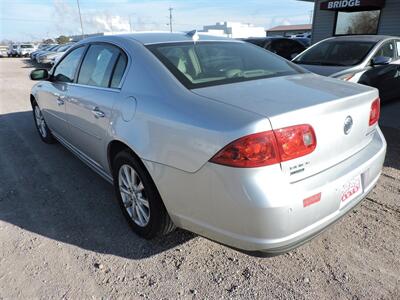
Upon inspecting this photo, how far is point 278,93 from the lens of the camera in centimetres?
224

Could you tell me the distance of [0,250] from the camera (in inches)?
110

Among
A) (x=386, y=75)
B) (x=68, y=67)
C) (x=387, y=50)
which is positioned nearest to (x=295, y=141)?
(x=68, y=67)

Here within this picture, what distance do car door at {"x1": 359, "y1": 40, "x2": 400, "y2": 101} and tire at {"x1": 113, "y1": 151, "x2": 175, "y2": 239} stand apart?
4982 mm

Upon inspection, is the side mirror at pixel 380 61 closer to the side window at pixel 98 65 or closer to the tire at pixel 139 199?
the side window at pixel 98 65

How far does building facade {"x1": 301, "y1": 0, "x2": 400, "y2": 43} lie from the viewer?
Answer: 40.4ft

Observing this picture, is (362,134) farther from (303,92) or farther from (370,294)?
(370,294)

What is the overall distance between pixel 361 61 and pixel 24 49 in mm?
39237

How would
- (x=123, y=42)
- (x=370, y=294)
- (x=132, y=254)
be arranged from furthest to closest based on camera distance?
(x=123, y=42) → (x=132, y=254) → (x=370, y=294)

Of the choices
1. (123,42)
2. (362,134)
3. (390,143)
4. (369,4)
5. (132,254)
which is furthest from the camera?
(369,4)

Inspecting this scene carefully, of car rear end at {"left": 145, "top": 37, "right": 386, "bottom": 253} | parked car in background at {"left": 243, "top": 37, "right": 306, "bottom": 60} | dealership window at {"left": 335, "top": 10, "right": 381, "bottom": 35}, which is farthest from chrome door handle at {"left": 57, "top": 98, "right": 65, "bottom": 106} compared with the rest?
dealership window at {"left": 335, "top": 10, "right": 381, "bottom": 35}

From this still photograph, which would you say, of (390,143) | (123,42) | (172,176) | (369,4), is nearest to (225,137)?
(172,176)

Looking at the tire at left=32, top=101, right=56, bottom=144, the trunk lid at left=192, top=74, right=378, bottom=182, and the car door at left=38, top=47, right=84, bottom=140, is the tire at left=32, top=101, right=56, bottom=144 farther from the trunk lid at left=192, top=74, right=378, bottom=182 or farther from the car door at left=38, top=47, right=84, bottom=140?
the trunk lid at left=192, top=74, right=378, bottom=182

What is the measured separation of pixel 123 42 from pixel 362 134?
6.76 ft

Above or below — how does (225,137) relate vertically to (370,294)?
above
